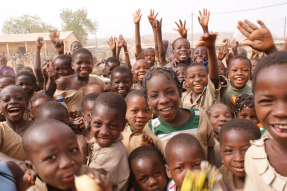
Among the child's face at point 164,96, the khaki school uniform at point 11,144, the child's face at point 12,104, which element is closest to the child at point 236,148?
the child's face at point 164,96

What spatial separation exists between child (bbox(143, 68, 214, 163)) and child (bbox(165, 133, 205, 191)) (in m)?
0.18

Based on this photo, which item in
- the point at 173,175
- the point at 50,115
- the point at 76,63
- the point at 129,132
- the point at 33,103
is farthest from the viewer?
the point at 76,63

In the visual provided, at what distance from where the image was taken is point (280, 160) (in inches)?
44.1

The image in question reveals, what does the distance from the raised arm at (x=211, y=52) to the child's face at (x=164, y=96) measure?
571 mm

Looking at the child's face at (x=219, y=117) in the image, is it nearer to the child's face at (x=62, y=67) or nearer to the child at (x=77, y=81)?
the child at (x=77, y=81)

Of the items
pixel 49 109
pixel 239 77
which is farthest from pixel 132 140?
pixel 239 77

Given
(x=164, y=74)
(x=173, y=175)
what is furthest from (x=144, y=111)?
(x=173, y=175)

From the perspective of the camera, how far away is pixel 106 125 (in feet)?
6.18

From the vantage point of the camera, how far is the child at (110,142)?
5.55 ft

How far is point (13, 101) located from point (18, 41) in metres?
32.3

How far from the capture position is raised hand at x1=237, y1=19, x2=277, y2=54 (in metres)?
1.61

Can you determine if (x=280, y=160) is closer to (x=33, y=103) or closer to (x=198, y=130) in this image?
(x=198, y=130)

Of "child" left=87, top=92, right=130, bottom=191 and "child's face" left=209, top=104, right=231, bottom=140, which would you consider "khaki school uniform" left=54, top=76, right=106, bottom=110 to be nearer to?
"child" left=87, top=92, right=130, bottom=191

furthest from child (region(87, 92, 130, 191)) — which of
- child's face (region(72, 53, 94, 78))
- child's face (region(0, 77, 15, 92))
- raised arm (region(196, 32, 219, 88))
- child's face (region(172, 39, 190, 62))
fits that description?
child's face (region(172, 39, 190, 62))
